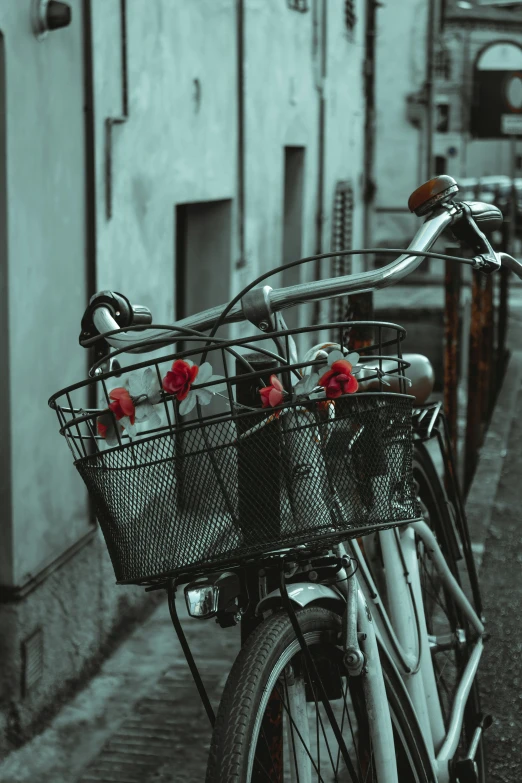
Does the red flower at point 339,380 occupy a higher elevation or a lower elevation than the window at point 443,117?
lower

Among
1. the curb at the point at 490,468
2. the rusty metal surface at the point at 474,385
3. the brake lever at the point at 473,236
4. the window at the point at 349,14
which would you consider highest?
the window at the point at 349,14

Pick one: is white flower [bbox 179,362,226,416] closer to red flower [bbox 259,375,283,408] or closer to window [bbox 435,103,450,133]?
red flower [bbox 259,375,283,408]

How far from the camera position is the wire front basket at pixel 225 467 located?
5.35 feet

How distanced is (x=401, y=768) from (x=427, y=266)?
710 inches

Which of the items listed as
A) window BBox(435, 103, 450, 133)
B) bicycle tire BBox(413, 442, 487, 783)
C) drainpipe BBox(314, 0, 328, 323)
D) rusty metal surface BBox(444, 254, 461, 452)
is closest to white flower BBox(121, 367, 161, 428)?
bicycle tire BBox(413, 442, 487, 783)

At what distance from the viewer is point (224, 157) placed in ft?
20.3

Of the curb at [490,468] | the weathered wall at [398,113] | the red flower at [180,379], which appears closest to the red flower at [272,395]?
the red flower at [180,379]

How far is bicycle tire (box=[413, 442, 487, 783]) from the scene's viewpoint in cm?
291

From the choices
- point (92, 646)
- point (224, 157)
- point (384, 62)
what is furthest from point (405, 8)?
point (92, 646)

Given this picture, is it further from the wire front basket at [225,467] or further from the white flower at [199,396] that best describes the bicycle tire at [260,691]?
the white flower at [199,396]

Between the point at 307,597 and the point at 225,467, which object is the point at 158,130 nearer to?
the point at 307,597

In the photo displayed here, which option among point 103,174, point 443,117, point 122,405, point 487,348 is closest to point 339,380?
point 122,405

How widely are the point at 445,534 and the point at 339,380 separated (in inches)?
59.9

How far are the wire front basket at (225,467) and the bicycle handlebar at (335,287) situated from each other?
0.34 ft
